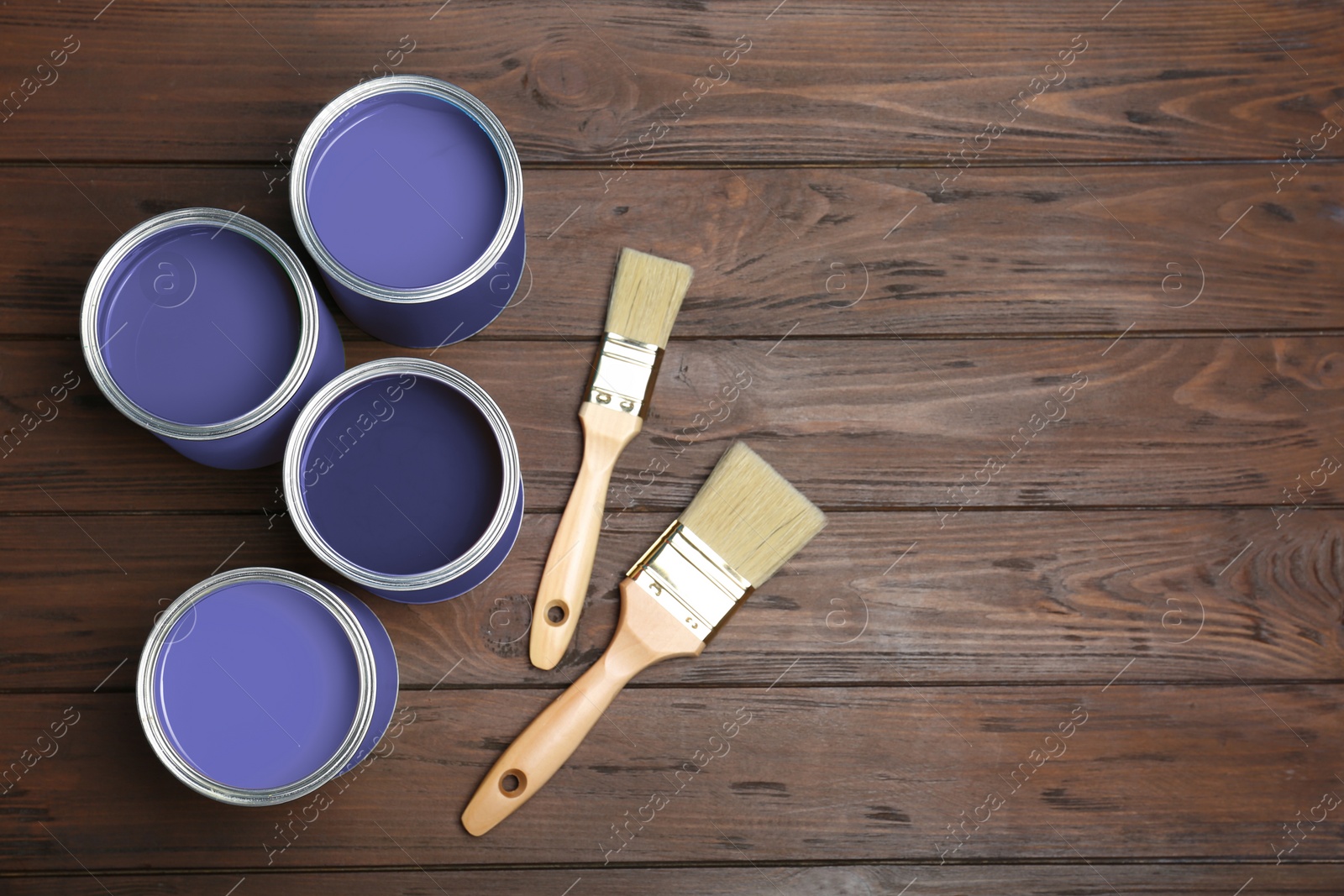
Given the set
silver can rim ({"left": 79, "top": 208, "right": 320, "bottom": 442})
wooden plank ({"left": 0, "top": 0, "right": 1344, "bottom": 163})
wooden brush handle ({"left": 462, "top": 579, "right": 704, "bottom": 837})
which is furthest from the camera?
wooden plank ({"left": 0, "top": 0, "right": 1344, "bottom": 163})

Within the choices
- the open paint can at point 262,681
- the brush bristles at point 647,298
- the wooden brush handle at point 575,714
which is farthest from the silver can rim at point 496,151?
the wooden brush handle at point 575,714

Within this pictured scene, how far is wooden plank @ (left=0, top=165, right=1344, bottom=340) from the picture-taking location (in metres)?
1.30

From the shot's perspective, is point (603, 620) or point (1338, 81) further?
point (1338, 81)

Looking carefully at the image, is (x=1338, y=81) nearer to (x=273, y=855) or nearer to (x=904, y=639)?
(x=904, y=639)

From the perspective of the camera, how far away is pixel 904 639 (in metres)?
1.28

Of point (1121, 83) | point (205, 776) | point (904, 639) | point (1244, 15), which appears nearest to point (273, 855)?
point (205, 776)

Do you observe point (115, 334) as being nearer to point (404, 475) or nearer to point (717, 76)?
point (404, 475)

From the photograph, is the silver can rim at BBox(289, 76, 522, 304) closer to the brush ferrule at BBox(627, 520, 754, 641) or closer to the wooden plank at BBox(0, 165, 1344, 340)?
the wooden plank at BBox(0, 165, 1344, 340)

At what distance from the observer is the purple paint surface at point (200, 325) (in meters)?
1.11

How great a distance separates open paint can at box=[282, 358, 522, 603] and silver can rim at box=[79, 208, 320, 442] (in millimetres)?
59

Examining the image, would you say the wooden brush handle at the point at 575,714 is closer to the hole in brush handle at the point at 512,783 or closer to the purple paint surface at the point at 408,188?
the hole in brush handle at the point at 512,783

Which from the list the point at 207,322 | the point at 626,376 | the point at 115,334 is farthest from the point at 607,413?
the point at 115,334

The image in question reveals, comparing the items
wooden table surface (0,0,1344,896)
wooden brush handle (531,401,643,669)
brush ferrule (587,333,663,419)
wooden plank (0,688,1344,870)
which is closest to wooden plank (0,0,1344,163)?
wooden table surface (0,0,1344,896)

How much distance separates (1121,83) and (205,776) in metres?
1.62
